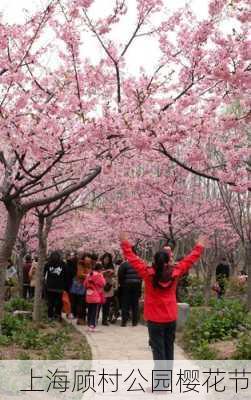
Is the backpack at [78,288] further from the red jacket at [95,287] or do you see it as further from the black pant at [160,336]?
the black pant at [160,336]

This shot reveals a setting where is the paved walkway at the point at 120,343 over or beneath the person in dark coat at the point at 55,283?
beneath

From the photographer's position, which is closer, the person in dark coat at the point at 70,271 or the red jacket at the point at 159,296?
the red jacket at the point at 159,296

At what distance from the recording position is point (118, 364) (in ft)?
25.8

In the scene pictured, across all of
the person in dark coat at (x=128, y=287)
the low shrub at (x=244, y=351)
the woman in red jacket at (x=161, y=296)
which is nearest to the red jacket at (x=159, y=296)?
the woman in red jacket at (x=161, y=296)

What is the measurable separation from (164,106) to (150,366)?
11.1 feet

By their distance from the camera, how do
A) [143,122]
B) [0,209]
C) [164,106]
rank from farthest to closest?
[0,209]
[164,106]
[143,122]

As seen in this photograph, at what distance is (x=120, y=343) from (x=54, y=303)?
3347mm

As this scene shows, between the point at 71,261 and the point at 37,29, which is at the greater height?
the point at 37,29

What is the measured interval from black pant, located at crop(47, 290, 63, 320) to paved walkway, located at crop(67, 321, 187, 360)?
0.65 metres

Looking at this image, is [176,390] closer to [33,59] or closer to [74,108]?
[74,108]

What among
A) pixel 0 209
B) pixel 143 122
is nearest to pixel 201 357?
pixel 143 122

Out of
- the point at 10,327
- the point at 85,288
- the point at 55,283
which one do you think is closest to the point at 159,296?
the point at 10,327

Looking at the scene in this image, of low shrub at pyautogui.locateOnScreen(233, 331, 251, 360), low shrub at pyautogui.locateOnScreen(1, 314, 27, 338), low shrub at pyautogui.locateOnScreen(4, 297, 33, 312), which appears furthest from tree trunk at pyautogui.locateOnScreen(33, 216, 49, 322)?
low shrub at pyautogui.locateOnScreen(233, 331, 251, 360)

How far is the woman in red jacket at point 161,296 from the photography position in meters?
6.03
